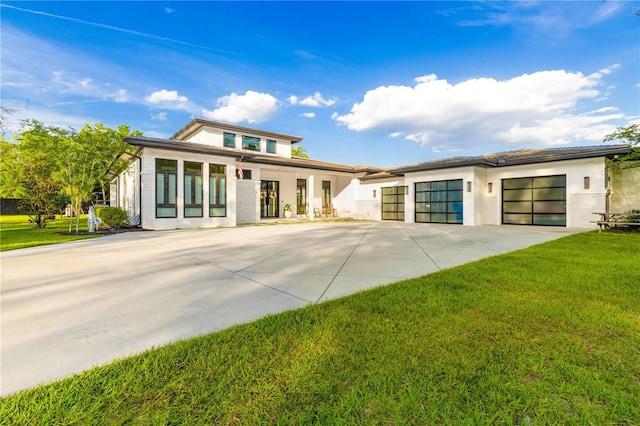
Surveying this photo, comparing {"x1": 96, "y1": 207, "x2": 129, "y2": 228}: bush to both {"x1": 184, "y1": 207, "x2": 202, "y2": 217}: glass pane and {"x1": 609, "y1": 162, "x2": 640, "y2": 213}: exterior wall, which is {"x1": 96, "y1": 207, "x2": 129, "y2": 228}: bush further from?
{"x1": 609, "y1": 162, "x2": 640, "y2": 213}: exterior wall

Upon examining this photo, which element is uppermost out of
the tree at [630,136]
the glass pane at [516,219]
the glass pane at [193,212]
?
the tree at [630,136]

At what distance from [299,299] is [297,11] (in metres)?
14.3

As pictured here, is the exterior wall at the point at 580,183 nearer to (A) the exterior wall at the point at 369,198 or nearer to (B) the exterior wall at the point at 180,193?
(A) the exterior wall at the point at 369,198

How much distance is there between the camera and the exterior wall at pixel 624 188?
12.7 m

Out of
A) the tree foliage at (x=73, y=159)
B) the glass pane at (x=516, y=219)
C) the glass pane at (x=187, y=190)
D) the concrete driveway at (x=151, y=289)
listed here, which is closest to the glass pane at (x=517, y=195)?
the glass pane at (x=516, y=219)

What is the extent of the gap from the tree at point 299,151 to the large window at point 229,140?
697 inches

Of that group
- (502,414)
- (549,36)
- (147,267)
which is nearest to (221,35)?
(147,267)

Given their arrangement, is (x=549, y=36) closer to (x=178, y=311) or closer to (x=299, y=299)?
(x=299, y=299)

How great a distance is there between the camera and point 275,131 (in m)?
23.4

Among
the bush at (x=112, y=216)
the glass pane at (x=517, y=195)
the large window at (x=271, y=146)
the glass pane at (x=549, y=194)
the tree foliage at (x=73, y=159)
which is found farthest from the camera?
the large window at (x=271, y=146)

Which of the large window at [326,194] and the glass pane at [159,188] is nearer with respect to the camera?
the glass pane at [159,188]

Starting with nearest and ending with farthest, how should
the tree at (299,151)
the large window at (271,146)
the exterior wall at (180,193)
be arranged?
the exterior wall at (180,193), the large window at (271,146), the tree at (299,151)

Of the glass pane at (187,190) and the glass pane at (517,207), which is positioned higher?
the glass pane at (187,190)

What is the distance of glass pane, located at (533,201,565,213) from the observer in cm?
1469
